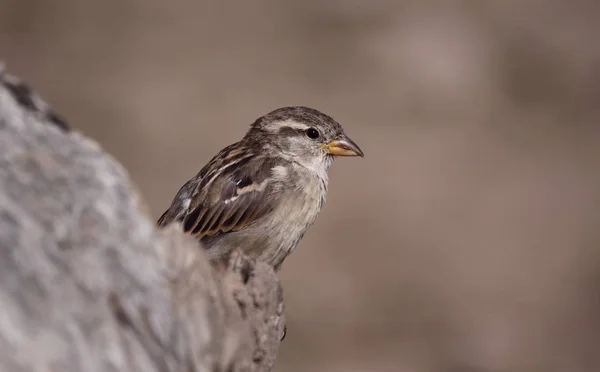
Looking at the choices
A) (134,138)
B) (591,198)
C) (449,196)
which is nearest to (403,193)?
Answer: (449,196)

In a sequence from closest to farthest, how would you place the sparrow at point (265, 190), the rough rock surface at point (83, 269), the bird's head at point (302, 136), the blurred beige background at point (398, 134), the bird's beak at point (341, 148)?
1. the rough rock surface at point (83, 269)
2. the sparrow at point (265, 190)
3. the bird's head at point (302, 136)
4. the bird's beak at point (341, 148)
5. the blurred beige background at point (398, 134)

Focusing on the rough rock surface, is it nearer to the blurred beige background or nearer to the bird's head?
the bird's head

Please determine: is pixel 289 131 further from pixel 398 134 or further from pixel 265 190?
pixel 398 134

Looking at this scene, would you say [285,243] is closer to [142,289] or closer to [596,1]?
[142,289]

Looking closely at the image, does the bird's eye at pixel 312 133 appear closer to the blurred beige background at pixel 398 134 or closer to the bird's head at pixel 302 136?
the bird's head at pixel 302 136

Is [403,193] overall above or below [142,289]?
above

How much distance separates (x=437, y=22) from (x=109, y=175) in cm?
1656

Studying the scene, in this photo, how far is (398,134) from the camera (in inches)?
669

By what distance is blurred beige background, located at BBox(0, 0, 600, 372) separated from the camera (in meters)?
13.9

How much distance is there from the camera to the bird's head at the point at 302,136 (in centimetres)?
687

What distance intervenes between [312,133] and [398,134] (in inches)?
398

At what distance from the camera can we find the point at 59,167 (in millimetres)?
3422

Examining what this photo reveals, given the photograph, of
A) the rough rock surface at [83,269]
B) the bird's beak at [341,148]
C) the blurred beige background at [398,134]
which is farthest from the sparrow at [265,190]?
the blurred beige background at [398,134]

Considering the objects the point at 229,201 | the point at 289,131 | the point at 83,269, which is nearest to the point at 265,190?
the point at 229,201
